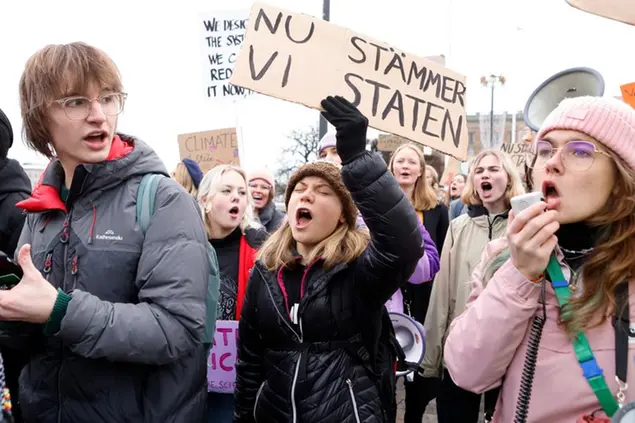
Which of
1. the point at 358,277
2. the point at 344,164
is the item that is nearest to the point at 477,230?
the point at 358,277

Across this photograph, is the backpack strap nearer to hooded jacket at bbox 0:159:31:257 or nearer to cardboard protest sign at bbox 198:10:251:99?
hooded jacket at bbox 0:159:31:257

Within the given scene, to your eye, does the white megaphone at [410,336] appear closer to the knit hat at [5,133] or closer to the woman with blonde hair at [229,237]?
the woman with blonde hair at [229,237]

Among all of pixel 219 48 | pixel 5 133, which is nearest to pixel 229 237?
pixel 5 133

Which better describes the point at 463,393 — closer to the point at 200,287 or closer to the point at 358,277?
the point at 358,277

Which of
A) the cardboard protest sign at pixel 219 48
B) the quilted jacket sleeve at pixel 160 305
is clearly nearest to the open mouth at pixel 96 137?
the quilted jacket sleeve at pixel 160 305

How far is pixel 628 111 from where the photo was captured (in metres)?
1.59

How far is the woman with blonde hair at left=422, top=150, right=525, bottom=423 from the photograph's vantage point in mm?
3801

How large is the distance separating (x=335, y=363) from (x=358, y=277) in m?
0.34

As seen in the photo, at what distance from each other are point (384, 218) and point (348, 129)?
323 millimetres

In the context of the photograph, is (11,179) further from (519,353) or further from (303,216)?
(519,353)

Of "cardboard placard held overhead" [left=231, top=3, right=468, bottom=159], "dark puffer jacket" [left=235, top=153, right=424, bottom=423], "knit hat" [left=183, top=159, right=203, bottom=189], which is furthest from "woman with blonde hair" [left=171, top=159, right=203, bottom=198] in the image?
"cardboard placard held overhead" [left=231, top=3, right=468, bottom=159]

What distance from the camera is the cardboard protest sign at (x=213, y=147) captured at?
679 cm

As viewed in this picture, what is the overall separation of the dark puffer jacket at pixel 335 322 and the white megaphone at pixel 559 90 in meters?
0.98

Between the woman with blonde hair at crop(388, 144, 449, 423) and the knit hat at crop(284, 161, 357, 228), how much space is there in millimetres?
1790
